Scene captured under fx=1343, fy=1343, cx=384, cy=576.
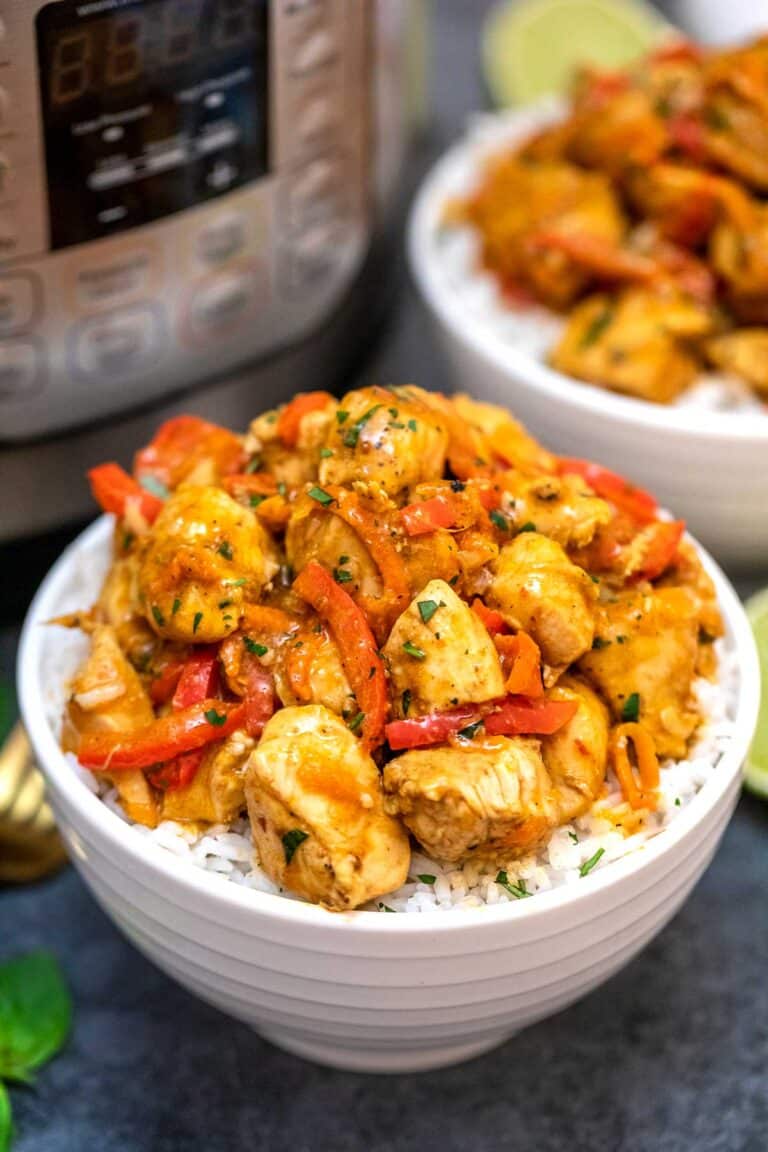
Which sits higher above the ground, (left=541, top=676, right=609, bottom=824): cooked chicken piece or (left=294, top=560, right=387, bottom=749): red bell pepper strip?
(left=294, top=560, right=387, bottom=749): red bell pepper strip

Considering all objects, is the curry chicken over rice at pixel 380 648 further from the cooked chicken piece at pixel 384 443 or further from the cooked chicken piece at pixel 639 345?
the cooked chicken piece at pixel 639 345

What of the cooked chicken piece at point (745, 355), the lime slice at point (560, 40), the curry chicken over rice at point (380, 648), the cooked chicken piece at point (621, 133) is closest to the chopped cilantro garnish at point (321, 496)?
the curry chicken over rice at point (380, 648)

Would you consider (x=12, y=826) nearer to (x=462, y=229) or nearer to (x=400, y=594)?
(x=400, y=594)

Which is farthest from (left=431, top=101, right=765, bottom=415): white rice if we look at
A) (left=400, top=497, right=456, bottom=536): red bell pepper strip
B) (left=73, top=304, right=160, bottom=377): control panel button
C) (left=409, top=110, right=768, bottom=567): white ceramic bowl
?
(left=400, top=497, right=456, bottom=536): red bell pepper strip

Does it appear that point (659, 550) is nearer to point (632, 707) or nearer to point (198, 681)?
point (632, 707)

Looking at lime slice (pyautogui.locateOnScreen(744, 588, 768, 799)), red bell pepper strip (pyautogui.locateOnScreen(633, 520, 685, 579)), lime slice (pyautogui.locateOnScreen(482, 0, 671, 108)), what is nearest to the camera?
red bell pepper strip (pyautogui.locateOnScreen(633, 520, 685, 579))

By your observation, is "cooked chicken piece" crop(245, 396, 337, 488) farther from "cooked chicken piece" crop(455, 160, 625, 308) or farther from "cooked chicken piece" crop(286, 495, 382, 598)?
"cooked chicken piece" crop(455, 160, 625, 308)
